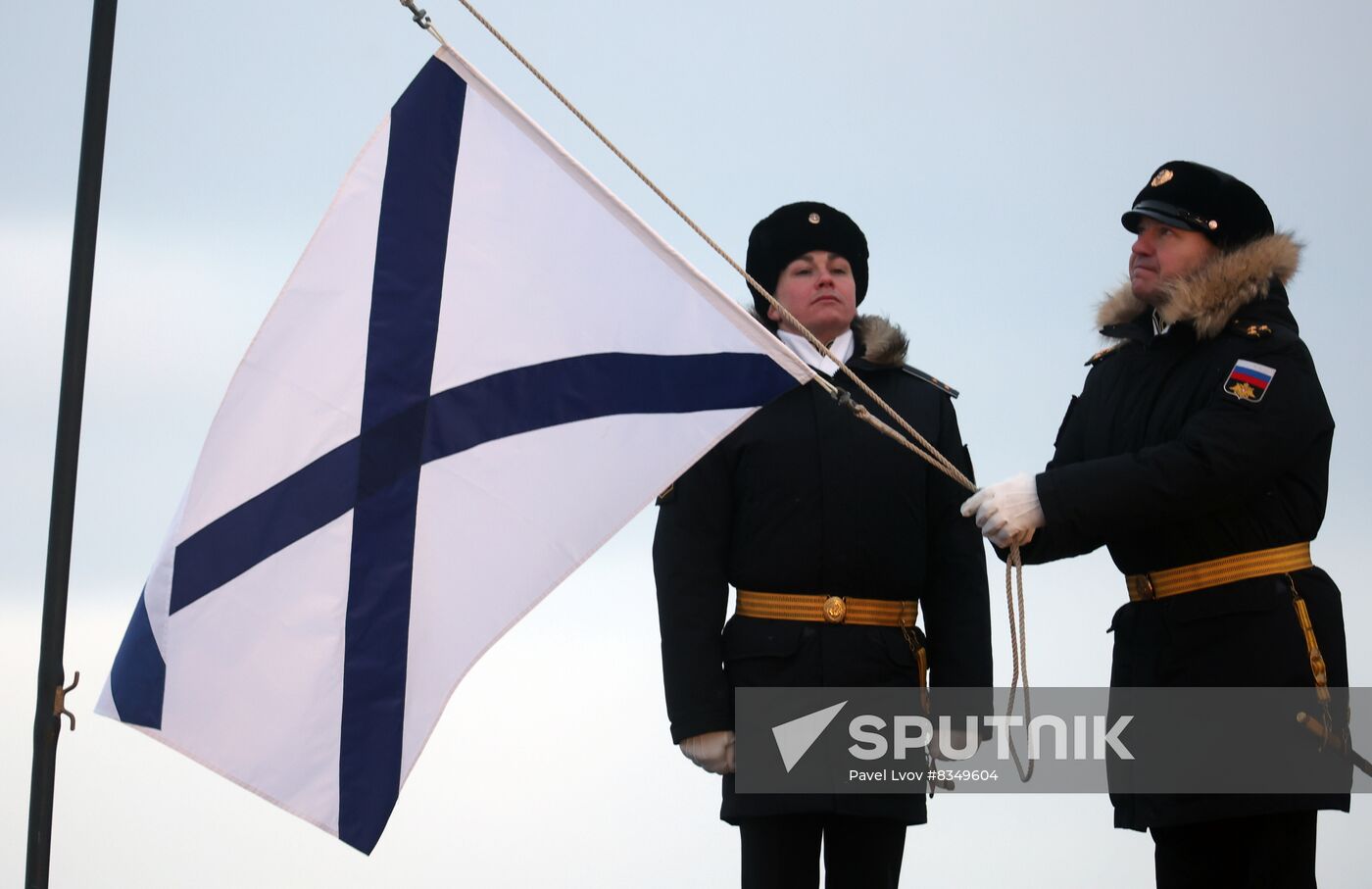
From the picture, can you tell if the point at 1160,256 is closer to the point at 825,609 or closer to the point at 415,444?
the point at 825,609

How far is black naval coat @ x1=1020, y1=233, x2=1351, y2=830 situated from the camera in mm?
3361

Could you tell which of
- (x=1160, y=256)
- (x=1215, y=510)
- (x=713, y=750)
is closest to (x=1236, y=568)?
(x=1215, y=510)

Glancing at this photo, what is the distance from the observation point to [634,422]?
3.47 metres

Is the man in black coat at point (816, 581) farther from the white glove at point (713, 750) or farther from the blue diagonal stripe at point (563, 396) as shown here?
the blue diagonal stripe at point (563, 396)

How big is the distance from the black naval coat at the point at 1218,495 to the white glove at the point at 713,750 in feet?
2.28

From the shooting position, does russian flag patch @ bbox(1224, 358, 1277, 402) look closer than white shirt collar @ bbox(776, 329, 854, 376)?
Yes

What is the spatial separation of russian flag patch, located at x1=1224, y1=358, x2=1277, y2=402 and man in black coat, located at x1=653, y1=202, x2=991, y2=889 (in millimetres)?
654

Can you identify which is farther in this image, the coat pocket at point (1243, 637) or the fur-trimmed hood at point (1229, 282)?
the fur-trimmed hood at point (1229, 282)

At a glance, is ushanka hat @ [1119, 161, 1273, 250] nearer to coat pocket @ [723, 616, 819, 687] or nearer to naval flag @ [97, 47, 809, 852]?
naval flag @ [97, 47, 809, 852]

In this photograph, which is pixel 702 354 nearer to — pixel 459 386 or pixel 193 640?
pixel 459 386

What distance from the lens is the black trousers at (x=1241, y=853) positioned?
10.8ft

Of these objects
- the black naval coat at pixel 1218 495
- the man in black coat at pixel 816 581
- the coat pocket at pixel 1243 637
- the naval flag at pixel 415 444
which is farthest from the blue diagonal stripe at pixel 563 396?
the coat pocket at pixel 1243 637

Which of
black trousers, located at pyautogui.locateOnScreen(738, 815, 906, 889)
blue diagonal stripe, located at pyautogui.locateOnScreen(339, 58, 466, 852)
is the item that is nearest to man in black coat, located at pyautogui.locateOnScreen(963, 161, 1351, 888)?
black trousers, located at pyautogui.locateOnScreen(738, 815, 906, 889)

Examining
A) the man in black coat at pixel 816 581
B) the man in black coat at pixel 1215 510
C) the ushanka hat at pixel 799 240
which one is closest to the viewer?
the man in black coat at pixel 1215 510
